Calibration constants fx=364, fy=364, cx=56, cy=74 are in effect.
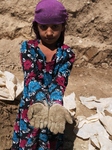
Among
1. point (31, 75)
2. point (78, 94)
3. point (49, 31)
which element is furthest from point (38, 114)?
point (78, 94)

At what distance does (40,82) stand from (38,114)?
31 cm

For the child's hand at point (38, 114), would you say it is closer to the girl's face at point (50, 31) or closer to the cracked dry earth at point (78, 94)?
the girl's face at point (50, 31)

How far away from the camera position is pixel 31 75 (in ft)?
7.66

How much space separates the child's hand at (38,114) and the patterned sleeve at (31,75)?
0.09 m

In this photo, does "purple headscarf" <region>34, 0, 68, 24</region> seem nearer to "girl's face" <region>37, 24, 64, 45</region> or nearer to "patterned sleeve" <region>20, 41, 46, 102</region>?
"girl's face" <region>37, 24, 64, 45</region>

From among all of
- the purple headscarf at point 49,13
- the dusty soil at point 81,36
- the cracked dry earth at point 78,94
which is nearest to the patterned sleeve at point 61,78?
the purple headscarf at point 49,13

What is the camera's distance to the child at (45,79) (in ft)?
7.16

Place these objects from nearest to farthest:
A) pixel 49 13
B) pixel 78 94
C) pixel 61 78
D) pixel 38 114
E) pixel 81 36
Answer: pixel 38 114 → pixel 49 13 → pixel 61 78 → pixel 78 94 → pixel 81 36

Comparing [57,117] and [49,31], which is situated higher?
[49,31]

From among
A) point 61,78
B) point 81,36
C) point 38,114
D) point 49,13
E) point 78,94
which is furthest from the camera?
point 81,36

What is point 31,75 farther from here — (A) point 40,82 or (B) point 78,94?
(B) point 78,94

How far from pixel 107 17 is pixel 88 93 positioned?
1.05 m

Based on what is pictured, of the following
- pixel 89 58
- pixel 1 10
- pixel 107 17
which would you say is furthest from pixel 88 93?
pixel 1 10

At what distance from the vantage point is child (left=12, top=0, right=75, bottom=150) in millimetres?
2182
